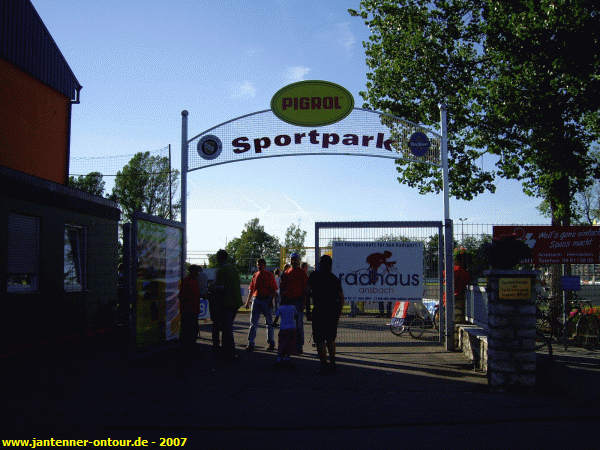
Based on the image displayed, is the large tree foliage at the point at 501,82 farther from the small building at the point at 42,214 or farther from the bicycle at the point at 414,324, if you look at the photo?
the small building at the point at 42,214

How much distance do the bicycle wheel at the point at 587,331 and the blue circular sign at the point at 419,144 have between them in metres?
4.72

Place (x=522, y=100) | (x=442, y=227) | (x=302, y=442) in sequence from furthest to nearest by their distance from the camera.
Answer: (x=522, y=100) < (x=442, y=227) < (x=302, y=442)

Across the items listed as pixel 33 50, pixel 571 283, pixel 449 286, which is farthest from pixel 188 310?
pixel 33 50

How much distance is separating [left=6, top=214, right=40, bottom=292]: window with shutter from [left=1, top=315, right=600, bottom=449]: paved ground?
5.44 feet

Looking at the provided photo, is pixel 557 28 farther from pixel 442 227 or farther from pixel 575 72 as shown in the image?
pixel 442 227

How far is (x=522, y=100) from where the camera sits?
561 inches

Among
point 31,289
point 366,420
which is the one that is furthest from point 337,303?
point 31,289

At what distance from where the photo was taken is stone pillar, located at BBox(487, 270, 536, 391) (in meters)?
6.94

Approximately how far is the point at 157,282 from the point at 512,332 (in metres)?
5.78

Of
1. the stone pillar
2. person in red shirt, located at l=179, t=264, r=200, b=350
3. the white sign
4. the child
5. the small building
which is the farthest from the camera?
the white sign

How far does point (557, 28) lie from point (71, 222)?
1185 cm

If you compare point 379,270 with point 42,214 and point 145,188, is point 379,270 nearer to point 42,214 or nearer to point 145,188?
point 42,214

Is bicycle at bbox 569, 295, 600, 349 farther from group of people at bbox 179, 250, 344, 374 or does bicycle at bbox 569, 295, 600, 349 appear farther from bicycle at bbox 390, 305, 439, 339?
group of people at bbox 179, 250, 344, 374

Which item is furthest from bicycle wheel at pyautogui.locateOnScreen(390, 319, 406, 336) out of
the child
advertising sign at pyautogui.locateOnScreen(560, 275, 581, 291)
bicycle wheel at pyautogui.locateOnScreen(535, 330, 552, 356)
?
advertising sign at pyautogui.locateOnScreen(560, 275, 581, 291)
